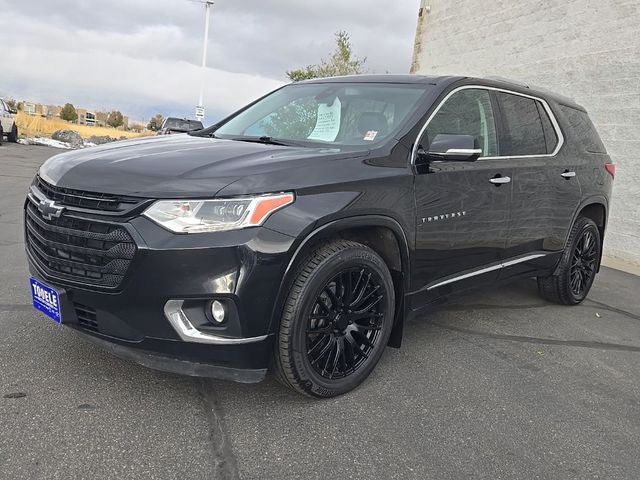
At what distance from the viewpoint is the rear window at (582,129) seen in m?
4.86

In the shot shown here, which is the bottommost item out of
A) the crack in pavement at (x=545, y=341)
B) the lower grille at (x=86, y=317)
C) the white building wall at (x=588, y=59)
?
the crack in pavement at (x=545, y=341)

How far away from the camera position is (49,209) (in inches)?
105

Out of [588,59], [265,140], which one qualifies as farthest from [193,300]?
[588,59]

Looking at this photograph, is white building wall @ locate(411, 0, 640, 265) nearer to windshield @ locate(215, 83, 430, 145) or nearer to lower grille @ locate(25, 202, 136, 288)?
windshield @ locate(215, 83, 430, 145)

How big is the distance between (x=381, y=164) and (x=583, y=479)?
1.77 metres

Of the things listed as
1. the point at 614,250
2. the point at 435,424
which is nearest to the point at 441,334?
the point at 435,424

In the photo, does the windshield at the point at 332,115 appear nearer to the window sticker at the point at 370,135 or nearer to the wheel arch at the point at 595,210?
the window sticker at the point at 370,135

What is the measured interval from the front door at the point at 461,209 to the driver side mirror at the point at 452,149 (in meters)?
0.11

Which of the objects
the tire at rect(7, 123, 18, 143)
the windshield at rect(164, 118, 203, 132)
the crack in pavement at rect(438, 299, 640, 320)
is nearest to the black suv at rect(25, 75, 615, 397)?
the crack in pavement at rect(438, 299, 640, 320)

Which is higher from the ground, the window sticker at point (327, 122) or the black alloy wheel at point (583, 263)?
the window sticker at point (327, 122)

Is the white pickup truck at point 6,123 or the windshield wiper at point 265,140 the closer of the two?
the windshield wiper at point 265,140

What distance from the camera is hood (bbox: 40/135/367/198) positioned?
8.17 feet

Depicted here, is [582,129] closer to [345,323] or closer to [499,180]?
[499,180]

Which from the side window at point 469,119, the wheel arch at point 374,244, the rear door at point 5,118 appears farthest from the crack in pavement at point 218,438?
the rear door at point 5,118
